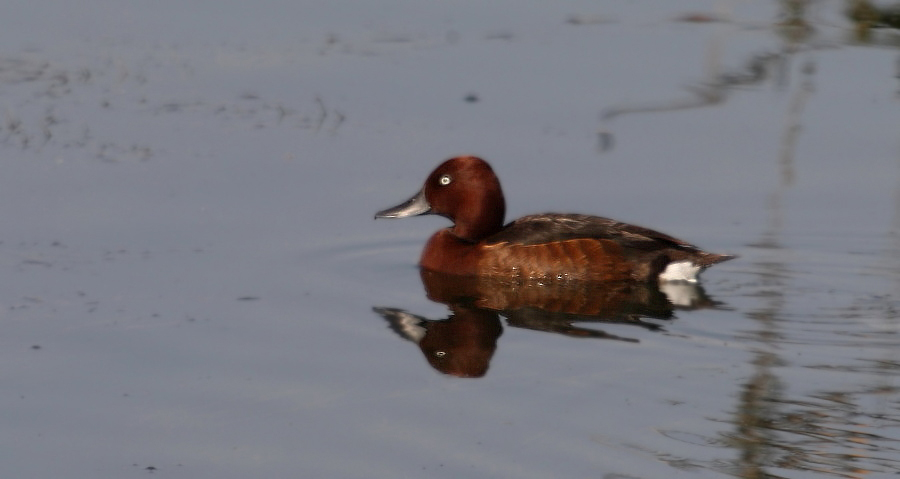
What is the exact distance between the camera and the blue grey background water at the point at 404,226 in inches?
214

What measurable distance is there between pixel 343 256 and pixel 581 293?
1363mm

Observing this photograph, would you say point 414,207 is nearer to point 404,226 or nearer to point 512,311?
point 404,226

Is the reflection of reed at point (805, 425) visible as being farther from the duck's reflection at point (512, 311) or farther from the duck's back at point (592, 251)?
the duck's back at point (592, 251)

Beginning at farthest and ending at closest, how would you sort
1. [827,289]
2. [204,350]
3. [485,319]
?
1. [827,289]
2. [485,319]
3. [204,350]

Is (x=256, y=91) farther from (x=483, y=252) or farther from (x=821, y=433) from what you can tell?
(x=821, y=433)

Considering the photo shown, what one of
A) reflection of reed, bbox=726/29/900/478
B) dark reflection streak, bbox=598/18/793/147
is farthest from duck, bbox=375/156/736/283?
dark reflection streak, bbox=598/18/793/147

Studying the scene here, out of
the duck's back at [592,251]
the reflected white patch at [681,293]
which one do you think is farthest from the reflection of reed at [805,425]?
the duck's back at [592,251]

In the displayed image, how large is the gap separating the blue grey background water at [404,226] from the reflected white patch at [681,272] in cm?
11

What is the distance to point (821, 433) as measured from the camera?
536 cm

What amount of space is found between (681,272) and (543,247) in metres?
0.77

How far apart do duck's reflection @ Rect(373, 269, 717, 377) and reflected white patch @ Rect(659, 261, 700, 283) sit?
47mm

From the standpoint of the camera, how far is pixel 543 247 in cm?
829

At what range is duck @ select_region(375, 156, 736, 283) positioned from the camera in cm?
818

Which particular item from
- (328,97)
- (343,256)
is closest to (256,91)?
(328,97)
